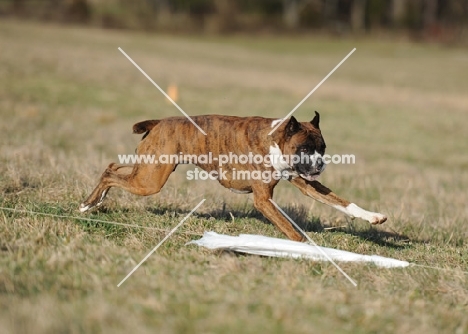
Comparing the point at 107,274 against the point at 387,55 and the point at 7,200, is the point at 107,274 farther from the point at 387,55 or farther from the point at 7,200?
the point at 387,55

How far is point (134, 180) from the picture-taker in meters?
7.05

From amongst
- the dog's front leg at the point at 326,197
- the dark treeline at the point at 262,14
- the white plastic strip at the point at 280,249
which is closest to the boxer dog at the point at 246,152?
the dog's front leg at the point at 326,197

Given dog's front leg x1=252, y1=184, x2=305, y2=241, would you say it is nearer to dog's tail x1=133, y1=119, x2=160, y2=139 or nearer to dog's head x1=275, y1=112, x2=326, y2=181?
dog's head x1=275, y1=112, x2=326, y2=181

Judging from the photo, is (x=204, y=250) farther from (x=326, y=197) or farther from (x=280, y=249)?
(x=326, y=197)

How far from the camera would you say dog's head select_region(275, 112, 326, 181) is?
21.0ft

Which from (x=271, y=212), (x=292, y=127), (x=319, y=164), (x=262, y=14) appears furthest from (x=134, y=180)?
(x=262, y=14)

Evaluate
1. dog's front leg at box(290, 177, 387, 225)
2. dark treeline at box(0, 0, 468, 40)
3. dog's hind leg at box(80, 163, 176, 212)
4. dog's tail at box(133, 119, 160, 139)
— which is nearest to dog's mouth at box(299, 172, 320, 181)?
dog's front leg at box(290, 177, 387, 225)

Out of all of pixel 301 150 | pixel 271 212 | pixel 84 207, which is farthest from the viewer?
pixel 84 207

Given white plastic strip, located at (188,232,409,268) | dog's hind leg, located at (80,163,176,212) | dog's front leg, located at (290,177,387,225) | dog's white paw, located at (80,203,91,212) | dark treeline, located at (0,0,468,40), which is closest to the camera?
white plastic strip, located at (188,232,409,268)

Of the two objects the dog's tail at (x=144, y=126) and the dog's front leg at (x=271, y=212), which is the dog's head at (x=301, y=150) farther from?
the dog's tail at (x=144, y=126)

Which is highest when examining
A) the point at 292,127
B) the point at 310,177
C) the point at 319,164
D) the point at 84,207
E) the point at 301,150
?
the point at 292,127

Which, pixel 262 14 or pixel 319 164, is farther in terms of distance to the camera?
pixel 262 14

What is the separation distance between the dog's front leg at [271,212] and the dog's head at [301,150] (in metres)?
0.37

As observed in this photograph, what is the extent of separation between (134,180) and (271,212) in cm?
152
